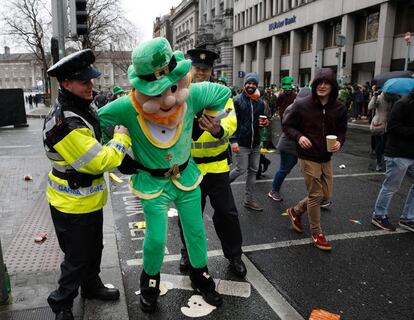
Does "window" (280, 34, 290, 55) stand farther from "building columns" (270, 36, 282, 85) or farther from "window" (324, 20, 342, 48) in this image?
"window" (324, 20, 342, 48)

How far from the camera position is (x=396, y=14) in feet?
80.1

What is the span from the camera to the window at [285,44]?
40.8 m

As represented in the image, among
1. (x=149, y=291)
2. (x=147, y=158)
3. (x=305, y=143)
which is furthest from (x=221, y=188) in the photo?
(x=305, y=143)

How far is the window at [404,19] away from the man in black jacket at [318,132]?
74.0 ft

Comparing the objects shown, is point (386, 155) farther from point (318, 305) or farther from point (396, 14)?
point (396, 14)

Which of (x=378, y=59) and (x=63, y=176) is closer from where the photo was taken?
(x=63, y=176)

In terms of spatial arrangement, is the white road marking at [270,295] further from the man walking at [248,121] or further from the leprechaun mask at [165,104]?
the man walking at [248,121]

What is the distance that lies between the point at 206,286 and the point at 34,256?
6.32 feet

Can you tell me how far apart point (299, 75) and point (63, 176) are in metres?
37.4

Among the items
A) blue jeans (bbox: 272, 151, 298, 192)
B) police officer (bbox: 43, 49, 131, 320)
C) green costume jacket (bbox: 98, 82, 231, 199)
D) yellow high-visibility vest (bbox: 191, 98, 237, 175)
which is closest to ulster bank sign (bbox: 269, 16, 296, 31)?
blue jeans (bbox: 272, 151, 298, 192)

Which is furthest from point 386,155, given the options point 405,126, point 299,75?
point 299,75

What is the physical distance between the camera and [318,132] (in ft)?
14.1

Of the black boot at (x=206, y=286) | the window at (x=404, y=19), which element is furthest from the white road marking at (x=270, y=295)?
the window at (x=404, y=19)

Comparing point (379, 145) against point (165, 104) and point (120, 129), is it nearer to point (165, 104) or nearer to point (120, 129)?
point (165, 104)
